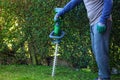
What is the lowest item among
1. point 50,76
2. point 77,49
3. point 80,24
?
point 50,76

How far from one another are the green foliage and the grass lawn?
0.96 ft

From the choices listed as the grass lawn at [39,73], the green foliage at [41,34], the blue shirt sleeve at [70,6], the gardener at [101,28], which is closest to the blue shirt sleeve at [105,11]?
the gardener at [101,28]

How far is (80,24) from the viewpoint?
723 centimetres

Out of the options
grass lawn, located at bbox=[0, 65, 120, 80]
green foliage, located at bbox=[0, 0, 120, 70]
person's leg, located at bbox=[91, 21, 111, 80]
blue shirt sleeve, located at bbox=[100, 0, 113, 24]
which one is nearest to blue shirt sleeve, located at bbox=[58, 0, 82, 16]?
green foliage, located at bbox=[0, 0, 120, 70]

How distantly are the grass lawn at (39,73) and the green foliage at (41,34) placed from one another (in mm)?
292

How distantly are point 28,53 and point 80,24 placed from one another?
186 centimetres

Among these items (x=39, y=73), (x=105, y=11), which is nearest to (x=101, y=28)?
(x=105, y=11)

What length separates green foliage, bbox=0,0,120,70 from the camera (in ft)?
23.6

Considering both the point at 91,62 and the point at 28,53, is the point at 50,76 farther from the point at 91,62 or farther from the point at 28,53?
the point at 28,53

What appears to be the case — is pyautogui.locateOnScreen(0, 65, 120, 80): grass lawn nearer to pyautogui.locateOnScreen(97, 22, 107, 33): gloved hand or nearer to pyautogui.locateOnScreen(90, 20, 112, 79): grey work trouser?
pyautogui.locateOnScreen(90, 20, 112, 79): grey work trouser

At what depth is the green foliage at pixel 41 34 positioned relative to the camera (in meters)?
7.20

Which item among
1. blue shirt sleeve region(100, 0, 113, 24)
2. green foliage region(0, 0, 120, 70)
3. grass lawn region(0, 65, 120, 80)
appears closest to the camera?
blue shirt sleeve region(100, 0, 113, 24)

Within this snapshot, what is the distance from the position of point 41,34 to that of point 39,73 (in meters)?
0.92

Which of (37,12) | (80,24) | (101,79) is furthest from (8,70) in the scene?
(101,79)
